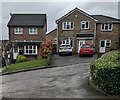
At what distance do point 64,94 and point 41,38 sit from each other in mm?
28725

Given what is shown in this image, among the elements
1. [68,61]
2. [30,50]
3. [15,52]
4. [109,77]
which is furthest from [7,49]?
[109,77]

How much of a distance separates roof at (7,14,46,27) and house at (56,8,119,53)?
12.1ft

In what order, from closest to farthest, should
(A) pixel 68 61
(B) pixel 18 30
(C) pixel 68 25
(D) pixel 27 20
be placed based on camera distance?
(A) pixel 68 61 < (C) pixel 68 25 < (B) pixel 18 30 < (D) pixel 27 20

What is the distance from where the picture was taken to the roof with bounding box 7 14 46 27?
131 ft

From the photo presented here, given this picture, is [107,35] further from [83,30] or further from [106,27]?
[83,30]

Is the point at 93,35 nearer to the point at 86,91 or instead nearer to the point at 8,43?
the point at 8,43

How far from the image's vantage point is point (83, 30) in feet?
128

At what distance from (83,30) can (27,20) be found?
9671 millimetres

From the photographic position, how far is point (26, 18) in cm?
4247

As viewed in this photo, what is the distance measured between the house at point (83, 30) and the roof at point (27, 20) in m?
3.68

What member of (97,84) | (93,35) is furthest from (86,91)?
(93,35)

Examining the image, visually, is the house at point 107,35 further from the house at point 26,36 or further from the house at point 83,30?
the house at point 26,36

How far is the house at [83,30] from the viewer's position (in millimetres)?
38719

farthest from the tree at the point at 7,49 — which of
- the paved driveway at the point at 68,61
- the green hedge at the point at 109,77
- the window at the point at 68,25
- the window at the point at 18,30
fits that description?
the green hedge at the point at 109,77
